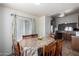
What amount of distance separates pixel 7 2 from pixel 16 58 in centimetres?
90

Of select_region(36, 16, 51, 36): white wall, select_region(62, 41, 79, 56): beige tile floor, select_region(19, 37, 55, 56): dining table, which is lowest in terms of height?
select_region(62, 41, 79, 56): beige tile floor

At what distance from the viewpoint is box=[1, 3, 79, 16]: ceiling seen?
1515 mm

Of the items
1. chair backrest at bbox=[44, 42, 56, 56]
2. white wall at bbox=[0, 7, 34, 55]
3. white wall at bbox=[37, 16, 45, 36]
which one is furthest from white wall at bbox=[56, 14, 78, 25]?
white wall at bbox=[0, 7, 34, 55]

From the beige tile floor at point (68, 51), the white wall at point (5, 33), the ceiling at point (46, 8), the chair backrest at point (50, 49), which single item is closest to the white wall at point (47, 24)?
the ceiling at point (46, 8)

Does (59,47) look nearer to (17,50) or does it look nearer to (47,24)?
(47,24)

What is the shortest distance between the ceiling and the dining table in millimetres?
453

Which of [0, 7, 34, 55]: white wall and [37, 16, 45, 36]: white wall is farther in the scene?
[37, 16, 45, 36]: white wall

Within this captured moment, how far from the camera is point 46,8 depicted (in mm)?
1570

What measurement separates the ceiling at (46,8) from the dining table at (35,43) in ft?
1.49

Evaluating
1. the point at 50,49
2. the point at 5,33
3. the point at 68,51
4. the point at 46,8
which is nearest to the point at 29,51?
the point at 50,49

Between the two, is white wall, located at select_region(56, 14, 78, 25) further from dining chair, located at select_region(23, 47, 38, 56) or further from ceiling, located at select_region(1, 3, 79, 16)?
dining chair, located at select_region(23, 47, 38, 56)

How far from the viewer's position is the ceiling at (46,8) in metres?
1.51

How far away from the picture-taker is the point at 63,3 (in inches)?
59.6

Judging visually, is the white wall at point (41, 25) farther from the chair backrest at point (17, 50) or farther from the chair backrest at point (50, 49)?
the chair backrest at point (17, 50)
